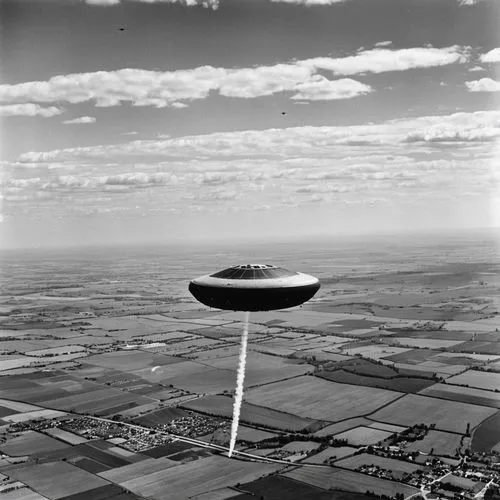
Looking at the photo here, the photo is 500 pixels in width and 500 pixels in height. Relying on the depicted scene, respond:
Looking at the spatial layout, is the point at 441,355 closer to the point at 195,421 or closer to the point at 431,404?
the point at 431,404

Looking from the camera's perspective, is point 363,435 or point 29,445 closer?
point 29,445

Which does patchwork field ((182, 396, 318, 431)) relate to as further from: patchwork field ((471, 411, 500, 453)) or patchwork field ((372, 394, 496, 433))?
patchwork field ((471, 411, 500, 453))

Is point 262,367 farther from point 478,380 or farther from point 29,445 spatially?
point 29,445

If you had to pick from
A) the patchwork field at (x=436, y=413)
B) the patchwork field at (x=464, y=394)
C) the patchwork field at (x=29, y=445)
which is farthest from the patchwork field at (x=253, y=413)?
the patchwork field at (x=464, y=394)

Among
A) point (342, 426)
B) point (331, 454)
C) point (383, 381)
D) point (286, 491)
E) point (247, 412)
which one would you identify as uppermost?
point (286, 491)

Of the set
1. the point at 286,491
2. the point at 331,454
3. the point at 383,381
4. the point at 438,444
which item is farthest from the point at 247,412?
the point at 383,381

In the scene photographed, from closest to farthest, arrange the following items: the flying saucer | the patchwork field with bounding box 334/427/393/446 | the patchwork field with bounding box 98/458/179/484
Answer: the flying saucer < the patchwork field with bounding box 98/458/179/484 < the patchwork field with bounding box 334/427/393/446

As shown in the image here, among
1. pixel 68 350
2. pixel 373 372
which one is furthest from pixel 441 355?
pixel 68 350

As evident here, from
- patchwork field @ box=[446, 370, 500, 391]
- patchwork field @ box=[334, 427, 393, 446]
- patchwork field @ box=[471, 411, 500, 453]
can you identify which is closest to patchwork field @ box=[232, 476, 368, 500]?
patchwork field @ box=[334, 427, 393, 446]
